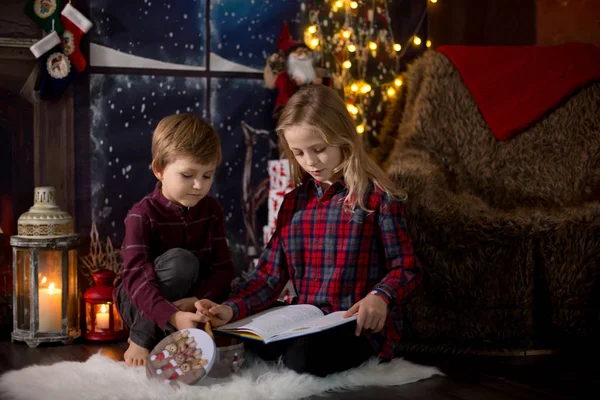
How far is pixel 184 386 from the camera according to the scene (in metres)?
1.64

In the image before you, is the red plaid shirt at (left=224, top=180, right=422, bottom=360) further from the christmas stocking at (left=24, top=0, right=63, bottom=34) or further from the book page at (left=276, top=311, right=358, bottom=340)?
the christmas stocking at (left=24, top=0, right=63, bottom=34)

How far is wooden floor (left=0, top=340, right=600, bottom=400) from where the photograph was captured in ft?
5.65

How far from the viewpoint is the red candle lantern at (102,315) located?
2.39m

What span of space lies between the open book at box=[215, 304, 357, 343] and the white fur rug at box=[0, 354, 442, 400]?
0.11 metres

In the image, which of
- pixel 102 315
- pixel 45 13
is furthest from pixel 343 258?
pixel 45 13

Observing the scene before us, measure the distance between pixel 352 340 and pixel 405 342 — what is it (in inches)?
20.1

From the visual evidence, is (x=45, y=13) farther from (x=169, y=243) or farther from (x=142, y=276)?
(x=142, y=276)

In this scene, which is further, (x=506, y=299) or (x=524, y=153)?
(x=524, y=153)

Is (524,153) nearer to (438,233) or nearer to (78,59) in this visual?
(438,233)

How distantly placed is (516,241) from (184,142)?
1033 millimetres

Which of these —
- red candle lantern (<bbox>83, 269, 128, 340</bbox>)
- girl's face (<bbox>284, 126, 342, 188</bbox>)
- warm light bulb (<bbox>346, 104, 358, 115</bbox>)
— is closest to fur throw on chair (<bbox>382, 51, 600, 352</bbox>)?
girl's face (<bbox>284, 126, 342, 188</bbox>)

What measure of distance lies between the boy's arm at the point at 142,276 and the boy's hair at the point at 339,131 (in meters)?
0.46

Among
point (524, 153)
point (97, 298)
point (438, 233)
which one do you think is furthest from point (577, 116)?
point (97, 298)

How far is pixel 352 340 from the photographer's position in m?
1.84
